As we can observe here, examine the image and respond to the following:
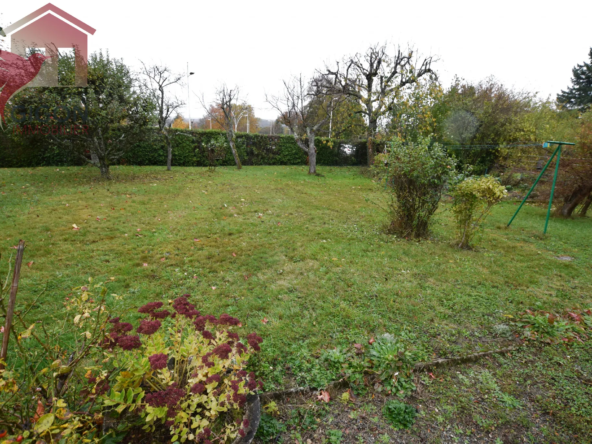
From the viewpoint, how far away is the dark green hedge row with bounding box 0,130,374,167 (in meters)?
11.5

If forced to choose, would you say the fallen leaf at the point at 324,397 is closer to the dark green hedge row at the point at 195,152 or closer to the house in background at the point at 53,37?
the house in background at the point at 53,37

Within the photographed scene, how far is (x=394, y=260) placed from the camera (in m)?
4.79

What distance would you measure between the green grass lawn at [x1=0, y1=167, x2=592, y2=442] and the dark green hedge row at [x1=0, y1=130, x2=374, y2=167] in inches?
183

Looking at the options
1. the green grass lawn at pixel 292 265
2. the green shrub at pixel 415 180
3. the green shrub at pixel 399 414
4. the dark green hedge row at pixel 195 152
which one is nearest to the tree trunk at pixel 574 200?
the green grass lawn at pixel 292 265

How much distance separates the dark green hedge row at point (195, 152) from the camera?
37.7ft

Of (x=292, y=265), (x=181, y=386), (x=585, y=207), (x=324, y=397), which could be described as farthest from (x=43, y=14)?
(x=585, y=207)

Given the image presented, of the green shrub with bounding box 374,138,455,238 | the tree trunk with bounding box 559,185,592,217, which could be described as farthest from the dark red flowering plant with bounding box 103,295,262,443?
the tree trunk with bounding box 559,185,592,217

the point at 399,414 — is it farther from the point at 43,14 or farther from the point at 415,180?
the point at 43,14

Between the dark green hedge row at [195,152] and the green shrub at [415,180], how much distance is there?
7.80 meters

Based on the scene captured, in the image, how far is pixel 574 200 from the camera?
906 cm

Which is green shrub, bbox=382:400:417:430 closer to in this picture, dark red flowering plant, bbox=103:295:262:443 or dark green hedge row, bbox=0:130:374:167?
dark red flowering plant, bbox=103:295:262:443

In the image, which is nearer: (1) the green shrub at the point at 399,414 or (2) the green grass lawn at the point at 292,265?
(1) the green shrub at the point at 399,414

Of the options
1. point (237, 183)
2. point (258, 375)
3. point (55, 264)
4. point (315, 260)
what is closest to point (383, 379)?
point (258, 375)

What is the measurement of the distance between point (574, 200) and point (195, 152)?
1590cm
